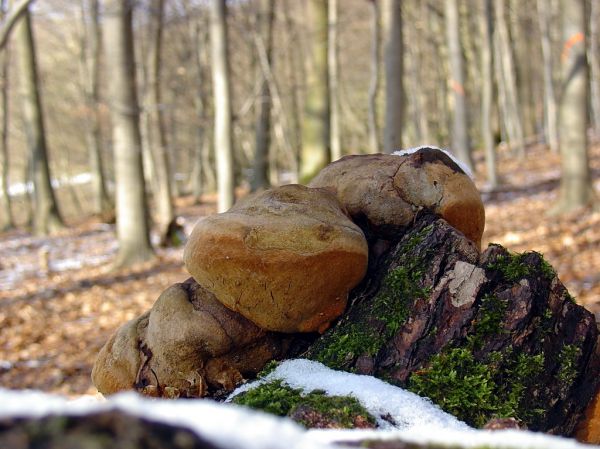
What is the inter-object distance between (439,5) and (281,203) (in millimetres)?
27116

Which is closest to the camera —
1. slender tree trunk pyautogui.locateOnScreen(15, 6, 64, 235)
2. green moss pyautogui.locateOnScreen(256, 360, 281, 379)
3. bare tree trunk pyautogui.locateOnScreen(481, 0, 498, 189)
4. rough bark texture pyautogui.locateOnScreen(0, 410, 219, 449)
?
rough bark texture pyautogui.locateOnScreen(0, 410, 219, 449)

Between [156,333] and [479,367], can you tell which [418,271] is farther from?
[156,333]

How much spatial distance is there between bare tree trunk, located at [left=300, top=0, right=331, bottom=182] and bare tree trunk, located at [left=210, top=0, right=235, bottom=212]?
181 cm

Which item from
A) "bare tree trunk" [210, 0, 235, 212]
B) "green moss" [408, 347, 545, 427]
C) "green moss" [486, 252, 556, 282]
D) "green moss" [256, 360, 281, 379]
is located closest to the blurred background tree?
"bare tree trunk" [210, 0, 235, 212]

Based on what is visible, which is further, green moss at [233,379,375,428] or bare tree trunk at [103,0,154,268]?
bare tree trunk at [103,0,154,268]

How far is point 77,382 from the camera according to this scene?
5676 mm

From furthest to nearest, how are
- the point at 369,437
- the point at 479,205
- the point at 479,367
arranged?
the point at 479,205 < the point at 479,367 < the point at 369,437

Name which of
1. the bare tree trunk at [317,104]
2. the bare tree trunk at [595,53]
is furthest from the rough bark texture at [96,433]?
the bare tree trunk at [595,53]

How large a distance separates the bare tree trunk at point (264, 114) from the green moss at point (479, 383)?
1236 centimetres

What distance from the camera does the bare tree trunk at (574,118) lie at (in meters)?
9.96

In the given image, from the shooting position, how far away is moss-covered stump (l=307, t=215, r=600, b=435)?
2.03m

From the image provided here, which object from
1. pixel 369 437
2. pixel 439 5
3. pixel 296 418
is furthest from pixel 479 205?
pixel 439 5

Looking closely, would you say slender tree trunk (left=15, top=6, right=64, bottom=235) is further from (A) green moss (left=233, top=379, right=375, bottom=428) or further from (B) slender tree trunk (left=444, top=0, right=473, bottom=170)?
(A) green moss (left=233, top=379, right=375, bottom=428)

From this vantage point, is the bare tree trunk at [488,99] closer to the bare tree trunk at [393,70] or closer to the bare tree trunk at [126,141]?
the bare tree trunk at [393,70]
